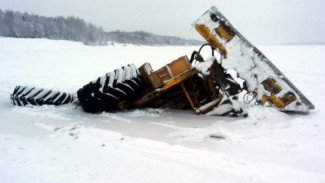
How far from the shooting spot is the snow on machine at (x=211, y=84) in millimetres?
4535

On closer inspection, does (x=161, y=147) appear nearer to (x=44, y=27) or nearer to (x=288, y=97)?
(x=288, y=97)

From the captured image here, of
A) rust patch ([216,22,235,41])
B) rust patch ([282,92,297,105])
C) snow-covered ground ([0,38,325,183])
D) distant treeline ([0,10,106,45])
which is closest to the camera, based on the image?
snow-covered ground ([0,38,325,183])

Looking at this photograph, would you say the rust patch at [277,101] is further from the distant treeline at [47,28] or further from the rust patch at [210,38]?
the distant treeline at [47,28]

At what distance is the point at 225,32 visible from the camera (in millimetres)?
4672

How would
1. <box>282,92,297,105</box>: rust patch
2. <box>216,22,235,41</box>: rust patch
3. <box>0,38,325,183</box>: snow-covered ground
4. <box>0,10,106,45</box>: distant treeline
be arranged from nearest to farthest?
<box>0,38,325,183</box>: snow-covered ground < <box>282,92,297,105</box>: rust patch < <box>216,22,235,41</box>: rust patch < <box>0,10,106,45</box>: distant treeline

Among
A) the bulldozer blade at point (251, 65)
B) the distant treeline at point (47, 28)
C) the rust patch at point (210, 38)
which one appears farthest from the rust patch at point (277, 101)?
the distant treeline at point (47, 28)

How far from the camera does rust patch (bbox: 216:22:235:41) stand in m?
4.65

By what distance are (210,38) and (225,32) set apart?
0.86 ft

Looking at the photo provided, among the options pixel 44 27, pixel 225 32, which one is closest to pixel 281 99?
pixel 225 32

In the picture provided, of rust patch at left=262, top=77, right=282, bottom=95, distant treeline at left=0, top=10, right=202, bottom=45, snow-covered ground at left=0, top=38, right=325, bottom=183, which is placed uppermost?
distant treeline at left=0, top=10, right=202, bottom=45

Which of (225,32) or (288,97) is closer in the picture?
(288,97)

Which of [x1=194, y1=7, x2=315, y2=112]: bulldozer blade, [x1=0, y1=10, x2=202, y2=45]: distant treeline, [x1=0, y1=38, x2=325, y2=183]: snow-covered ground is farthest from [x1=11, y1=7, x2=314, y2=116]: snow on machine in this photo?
[x1=0, y1=10, x2=202, y2=45]: distant treeline

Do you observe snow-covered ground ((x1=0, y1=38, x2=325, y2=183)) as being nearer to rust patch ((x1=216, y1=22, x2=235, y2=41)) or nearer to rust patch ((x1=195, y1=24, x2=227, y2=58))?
rust patch ((x1=195, y1=24, x2=227, y2=58))

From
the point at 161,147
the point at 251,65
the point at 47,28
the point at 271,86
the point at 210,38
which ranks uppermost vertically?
the point at 47,28
